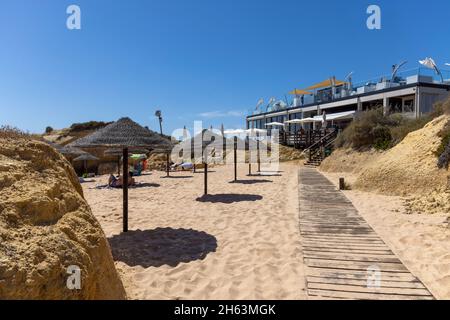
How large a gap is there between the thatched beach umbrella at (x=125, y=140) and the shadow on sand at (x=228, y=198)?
3.41 meters

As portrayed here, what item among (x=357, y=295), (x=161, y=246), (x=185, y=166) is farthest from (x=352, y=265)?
(x=185, y=166)

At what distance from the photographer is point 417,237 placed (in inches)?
230

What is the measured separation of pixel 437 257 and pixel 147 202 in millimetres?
8033

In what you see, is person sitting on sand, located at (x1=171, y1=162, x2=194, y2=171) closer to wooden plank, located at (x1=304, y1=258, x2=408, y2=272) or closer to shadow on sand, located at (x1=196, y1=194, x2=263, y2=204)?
shadow on sand, located at (x1=196, y1=194, x2=263, y2=204)

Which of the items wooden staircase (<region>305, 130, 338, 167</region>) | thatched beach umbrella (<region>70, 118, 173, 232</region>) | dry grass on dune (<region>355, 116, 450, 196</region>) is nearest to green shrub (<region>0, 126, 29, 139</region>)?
thatched beach umbrella (<region>70, 118, 173, 232</region>)

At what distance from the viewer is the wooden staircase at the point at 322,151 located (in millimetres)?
23027

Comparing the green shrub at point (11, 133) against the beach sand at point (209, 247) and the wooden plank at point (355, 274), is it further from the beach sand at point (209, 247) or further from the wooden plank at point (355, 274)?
the wooden plank at point (355, 274)

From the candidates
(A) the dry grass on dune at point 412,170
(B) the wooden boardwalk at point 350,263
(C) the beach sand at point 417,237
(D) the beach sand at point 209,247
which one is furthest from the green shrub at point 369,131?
(B) the wooden boardwalk at point 350,263

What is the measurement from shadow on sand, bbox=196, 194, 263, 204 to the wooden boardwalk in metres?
2.67

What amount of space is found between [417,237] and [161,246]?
461cm

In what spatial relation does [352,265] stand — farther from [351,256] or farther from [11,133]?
[11,133]

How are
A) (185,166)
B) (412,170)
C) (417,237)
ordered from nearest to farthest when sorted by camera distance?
(417,237), (412,170), (185,166)

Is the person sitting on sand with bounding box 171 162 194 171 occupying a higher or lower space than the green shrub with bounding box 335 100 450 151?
lower

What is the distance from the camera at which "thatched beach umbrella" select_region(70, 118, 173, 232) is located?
6.77 meters
